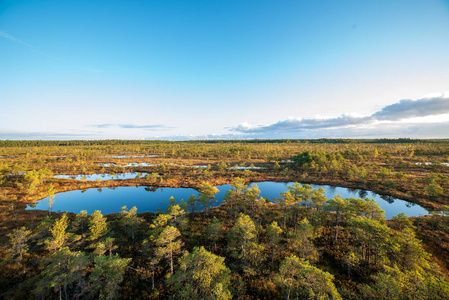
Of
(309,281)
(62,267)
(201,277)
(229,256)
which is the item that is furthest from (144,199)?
(309,281)

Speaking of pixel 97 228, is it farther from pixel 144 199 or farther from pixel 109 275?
pixel 144 199

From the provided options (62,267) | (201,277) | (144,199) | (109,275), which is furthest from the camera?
(144,199)

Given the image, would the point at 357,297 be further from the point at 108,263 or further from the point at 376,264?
the point at 108,263

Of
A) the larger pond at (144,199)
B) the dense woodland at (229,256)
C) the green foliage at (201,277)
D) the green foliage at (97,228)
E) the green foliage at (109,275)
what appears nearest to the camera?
the green foliage at (201,277)

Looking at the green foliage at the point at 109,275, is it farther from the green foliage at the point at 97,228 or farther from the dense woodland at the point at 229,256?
the green foliage at the point at 97,228

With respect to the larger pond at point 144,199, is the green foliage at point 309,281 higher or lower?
higher

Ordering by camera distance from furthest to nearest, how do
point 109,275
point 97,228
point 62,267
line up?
point 97,228, point 62,267, point 109,275

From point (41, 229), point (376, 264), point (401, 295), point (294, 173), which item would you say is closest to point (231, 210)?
point (376, 264)

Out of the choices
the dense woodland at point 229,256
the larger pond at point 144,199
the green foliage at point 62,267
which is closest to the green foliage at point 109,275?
the dense woodland at point 229,256
